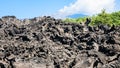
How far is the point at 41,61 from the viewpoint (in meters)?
24.7

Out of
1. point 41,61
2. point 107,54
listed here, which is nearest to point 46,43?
point 41,61

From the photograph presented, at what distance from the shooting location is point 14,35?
30312mm

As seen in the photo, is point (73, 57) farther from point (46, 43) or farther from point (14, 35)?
point (14, 35)

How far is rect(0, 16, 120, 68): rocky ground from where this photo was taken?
2505 centimetres

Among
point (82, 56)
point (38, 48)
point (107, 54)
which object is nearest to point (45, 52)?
point (38, 48)

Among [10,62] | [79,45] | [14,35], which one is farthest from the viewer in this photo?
[14,35]

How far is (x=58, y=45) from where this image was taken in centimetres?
2822

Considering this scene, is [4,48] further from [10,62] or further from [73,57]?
[73,57]

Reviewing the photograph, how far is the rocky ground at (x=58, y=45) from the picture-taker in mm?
25047

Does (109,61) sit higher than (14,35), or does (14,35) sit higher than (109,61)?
(14,35)

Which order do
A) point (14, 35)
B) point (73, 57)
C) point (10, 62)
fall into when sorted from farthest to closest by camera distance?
1. point (14, 35)
2. point (73, 57)
3. point (10, 62)

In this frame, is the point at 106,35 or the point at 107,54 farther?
the point at 106,35

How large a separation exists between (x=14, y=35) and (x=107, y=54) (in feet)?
29.2

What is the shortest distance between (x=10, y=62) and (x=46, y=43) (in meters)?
4.22
